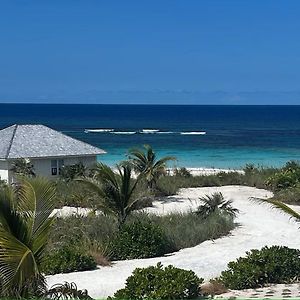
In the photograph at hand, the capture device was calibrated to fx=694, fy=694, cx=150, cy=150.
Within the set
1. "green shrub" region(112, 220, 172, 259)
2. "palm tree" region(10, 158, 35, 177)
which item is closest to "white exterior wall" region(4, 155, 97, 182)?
"palm tree" region(10, 158, 35, 177)

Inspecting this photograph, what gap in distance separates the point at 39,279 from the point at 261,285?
4.92m

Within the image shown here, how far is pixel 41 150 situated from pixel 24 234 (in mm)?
22632

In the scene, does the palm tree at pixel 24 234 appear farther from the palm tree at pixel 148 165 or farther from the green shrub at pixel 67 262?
the palm tree at pixel 148 165

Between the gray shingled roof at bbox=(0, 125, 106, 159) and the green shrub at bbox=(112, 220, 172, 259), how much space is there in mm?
14584

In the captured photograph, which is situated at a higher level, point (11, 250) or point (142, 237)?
point (11, 250)

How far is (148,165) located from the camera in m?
27.4

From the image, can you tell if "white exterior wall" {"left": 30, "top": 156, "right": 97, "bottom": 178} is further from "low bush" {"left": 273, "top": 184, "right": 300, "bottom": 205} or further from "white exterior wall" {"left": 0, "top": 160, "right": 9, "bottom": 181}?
"low bush" {"left": 273, "top": 184, "right": 300, "bottom": 205}

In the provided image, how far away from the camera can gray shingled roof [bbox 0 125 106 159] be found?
3091 centimetres

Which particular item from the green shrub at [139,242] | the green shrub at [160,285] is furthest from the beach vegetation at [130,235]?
the green shrub at [160,285]

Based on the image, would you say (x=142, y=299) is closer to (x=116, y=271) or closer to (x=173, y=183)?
(x=116, y=271)

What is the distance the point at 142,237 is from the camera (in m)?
16.5

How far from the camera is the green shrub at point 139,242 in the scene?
16250 mm

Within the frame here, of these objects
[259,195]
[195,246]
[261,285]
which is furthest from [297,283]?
[259,195]

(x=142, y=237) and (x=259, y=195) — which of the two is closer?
(x=142, y=237)
